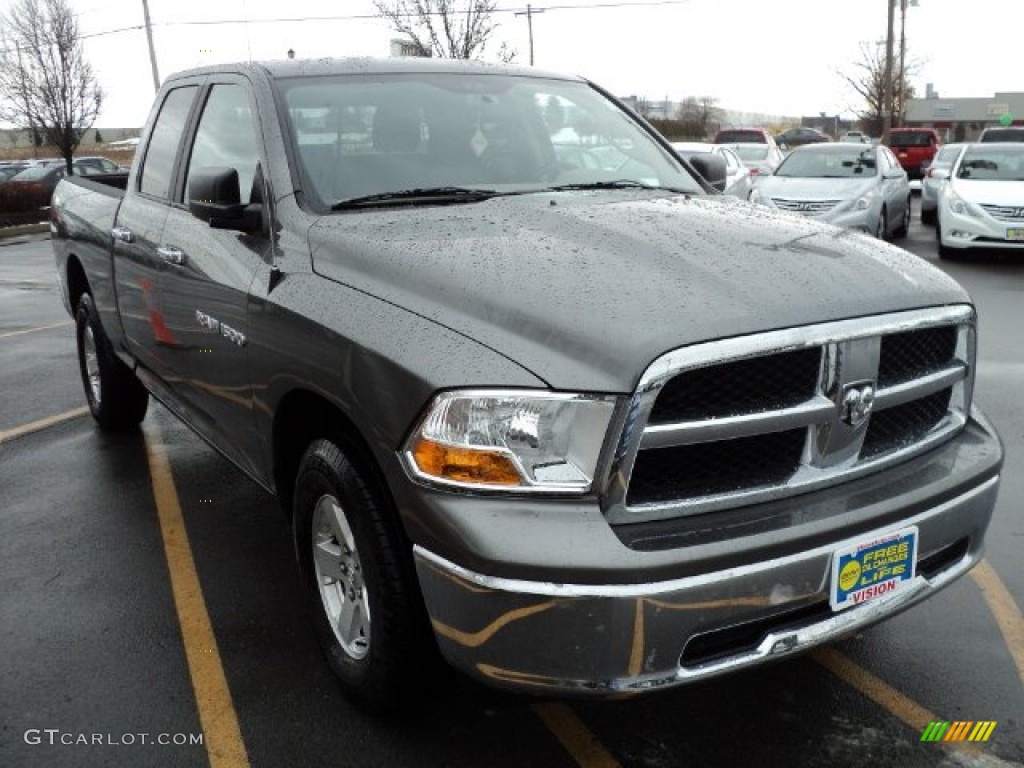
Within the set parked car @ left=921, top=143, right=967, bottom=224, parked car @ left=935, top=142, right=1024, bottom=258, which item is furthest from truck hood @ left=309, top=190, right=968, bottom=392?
parked car @ left=921, top=143, right=967, bottom=224

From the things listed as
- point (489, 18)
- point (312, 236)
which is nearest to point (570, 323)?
point (312, 236)

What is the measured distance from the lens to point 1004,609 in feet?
11.9

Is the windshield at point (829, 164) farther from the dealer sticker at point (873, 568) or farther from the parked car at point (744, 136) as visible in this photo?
the dealer sticker at point (873, 568)

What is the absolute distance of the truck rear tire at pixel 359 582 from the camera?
2592 mm

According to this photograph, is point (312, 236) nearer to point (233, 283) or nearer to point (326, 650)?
point (233, 283)

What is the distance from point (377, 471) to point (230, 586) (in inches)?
62.2

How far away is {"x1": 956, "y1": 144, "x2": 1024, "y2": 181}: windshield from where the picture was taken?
1381 centimetres

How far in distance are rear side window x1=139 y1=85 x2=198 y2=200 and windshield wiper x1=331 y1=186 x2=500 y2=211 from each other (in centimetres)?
144

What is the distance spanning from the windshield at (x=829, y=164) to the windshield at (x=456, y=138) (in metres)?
11.6

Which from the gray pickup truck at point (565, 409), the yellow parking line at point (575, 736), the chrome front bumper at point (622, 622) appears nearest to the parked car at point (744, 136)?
the gray pickup truck at point (565, 409)

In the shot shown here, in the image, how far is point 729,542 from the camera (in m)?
2.29

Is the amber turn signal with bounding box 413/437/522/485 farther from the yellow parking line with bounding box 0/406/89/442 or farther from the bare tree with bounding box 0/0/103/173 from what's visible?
the bare tree with bounding box 0/0/103/173
